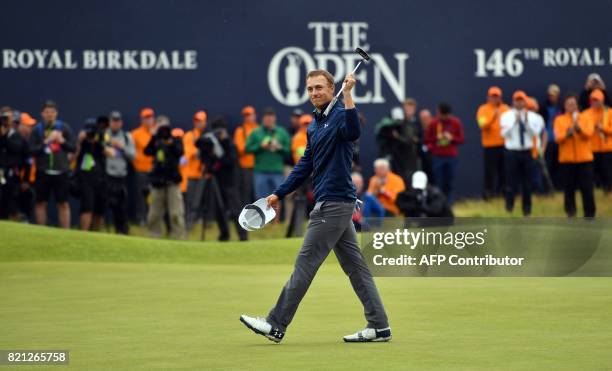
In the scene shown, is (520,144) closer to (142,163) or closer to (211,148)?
(211,148)

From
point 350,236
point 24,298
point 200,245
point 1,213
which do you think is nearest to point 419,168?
point 200,245

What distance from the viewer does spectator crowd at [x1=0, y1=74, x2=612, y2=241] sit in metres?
23.8

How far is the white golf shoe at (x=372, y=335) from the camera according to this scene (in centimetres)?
1116

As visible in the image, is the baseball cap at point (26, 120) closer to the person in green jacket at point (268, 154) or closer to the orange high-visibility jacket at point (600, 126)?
the person in green jacket at point (268, 154)

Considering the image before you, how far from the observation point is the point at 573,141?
23.8 metres

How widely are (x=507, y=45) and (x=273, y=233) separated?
5601 millimetres

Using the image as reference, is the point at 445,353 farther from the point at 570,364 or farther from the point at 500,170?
the point at 500,170

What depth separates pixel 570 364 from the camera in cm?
987

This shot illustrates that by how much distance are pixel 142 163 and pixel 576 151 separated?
23.8ft

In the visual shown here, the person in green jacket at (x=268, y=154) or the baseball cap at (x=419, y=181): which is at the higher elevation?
the person in green jacket at (x=268, y=154)

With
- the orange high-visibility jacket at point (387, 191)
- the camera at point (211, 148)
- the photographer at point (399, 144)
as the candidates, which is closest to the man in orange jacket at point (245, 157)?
the camera at point (211, 148)

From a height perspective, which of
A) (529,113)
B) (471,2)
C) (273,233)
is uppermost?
(471,2)

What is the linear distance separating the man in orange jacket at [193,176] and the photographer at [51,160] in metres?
2.08

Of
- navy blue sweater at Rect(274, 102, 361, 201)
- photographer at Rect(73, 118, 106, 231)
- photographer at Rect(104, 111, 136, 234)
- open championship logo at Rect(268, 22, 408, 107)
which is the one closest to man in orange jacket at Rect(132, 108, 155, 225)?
photographer at Rect(104, 111, 136, 234)
